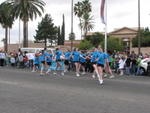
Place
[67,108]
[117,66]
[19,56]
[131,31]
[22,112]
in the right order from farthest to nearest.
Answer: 1. [131,31]
2. [19,56]
3. [117,66]
4. [67,108]
5. [22,112]

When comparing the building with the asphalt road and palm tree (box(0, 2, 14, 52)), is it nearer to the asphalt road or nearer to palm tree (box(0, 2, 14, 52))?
palm tree (box(0, 2, 14, 52))

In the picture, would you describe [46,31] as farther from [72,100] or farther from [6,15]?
[72,100]

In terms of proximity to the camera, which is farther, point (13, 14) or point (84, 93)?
point (13, 14)

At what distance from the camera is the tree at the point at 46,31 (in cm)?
11369

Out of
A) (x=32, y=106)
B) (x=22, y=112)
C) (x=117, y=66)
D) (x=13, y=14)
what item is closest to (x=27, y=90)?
(x=32, y=106)

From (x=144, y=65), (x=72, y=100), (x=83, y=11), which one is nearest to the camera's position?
(x=72, y=100)

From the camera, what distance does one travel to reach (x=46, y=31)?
113125 mm

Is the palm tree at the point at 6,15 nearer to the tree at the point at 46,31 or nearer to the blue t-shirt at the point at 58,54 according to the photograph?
the blue t-shirt at the point at 58,54

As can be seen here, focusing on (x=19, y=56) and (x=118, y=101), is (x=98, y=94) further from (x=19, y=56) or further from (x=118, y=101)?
(x=19, y=56)

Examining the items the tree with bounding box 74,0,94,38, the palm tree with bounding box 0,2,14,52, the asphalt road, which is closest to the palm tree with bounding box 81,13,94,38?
the tree with bounding box 74,0,94,38

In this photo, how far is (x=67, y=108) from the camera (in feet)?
30.5

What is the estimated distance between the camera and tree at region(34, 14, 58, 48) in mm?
113688

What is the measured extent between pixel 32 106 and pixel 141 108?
2.69 meters

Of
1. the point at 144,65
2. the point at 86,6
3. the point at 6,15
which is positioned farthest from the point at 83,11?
the point at 144,65
